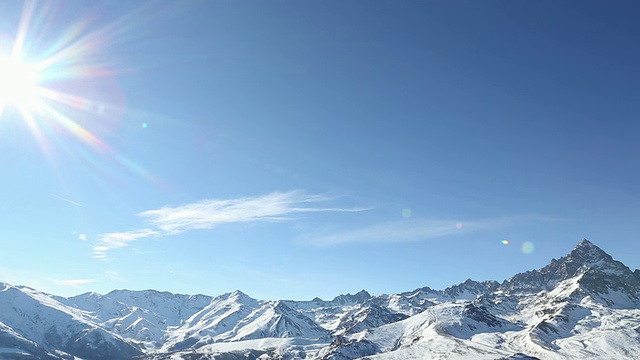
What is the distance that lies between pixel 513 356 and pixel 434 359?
113 ft

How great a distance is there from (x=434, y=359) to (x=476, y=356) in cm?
1891

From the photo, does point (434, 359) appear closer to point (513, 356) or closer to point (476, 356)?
point (476, 356)

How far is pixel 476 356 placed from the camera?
191 metres

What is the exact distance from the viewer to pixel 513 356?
7451 inches

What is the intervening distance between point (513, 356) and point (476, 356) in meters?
15.9

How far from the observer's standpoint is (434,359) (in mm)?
198375

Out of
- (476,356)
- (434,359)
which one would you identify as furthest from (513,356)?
(434,359)
